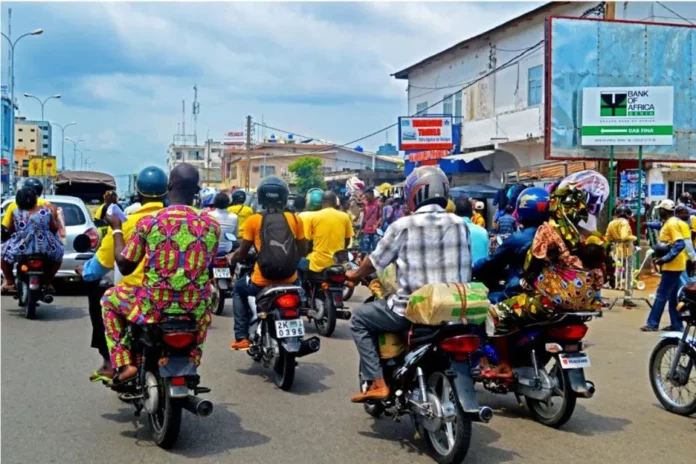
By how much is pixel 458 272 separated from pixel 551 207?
112 cm

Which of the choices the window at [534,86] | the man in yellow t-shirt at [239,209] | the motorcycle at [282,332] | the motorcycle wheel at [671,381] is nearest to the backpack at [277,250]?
the motorcycle at [282,332]

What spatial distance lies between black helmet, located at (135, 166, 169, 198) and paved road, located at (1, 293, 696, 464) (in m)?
1.73

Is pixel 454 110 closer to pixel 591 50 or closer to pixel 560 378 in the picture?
pixel 591 50

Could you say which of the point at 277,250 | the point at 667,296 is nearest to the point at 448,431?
the point at 277,250

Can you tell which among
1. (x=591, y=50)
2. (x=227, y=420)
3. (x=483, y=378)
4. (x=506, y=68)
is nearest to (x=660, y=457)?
(x=483, y=378)

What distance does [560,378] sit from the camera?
5.84 metres

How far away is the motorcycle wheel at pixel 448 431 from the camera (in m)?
4.70

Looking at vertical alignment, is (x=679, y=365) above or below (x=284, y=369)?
above

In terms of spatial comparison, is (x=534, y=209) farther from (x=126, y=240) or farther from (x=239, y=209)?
(x=239, y=209)

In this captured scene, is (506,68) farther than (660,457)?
Yes

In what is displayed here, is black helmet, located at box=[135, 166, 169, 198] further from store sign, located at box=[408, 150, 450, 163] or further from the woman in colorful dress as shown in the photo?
store sign, located at box=[408, 150, 450, 163]

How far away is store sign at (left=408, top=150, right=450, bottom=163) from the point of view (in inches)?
1091

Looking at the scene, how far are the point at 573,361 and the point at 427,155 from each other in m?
23.1

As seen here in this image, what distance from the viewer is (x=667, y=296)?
34.1 ft
